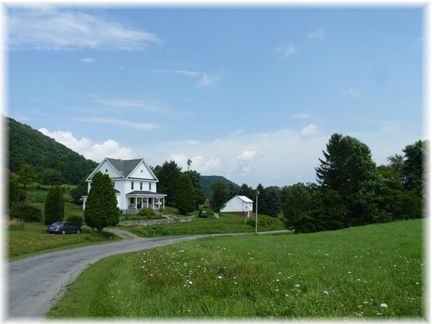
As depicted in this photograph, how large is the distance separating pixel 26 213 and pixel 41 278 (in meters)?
30.0

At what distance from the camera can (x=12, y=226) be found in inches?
1391

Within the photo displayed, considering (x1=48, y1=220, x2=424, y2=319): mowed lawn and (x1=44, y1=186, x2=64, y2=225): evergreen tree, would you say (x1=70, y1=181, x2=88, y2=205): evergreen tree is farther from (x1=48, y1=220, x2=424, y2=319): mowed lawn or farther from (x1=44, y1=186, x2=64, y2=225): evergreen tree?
(x1=48, y1=220, x2=424, y2=319): mowed lawn

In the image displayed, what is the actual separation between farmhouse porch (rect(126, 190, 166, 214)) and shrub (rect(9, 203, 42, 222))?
55.2 ft

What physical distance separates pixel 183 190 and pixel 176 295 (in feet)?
191

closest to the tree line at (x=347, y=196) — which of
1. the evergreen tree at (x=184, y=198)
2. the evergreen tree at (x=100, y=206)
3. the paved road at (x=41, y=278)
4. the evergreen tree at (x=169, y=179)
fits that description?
the evergreen tree at (x=100, y=206)

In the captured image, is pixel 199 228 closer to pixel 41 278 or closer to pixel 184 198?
pixel 184 198

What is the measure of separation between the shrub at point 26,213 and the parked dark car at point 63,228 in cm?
707

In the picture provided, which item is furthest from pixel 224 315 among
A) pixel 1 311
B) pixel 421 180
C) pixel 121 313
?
pixel 421 180

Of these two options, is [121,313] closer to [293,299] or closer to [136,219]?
[293,299]

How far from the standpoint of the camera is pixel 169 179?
82625 mm

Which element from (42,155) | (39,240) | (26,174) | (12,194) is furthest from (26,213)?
(42,155)

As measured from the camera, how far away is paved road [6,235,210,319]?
11.0 metres

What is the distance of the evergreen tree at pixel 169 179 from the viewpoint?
7969 cm

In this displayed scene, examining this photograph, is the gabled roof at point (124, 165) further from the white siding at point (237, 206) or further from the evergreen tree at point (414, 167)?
the evergreen tree at point (414, 167)
